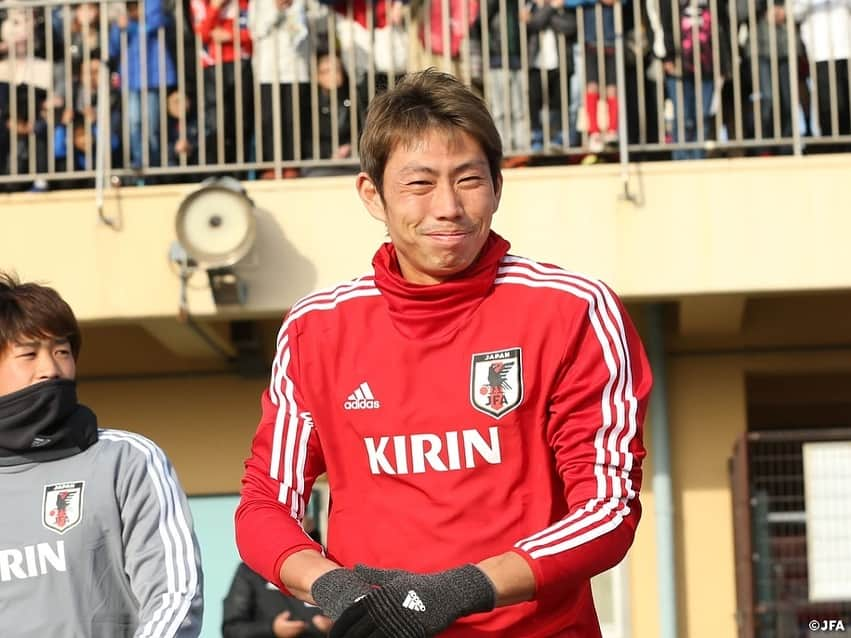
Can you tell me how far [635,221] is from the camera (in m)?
10.1

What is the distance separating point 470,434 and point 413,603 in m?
0.47

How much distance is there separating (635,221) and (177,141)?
3029 mm

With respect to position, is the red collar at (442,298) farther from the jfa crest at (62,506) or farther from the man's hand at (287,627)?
the man's hand at (287,627)

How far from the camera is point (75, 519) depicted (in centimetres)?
411

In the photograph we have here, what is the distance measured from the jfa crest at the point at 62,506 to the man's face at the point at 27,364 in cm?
30

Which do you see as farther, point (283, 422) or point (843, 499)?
point (843, 499)

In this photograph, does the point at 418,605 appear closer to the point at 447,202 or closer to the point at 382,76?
the point at 447,202

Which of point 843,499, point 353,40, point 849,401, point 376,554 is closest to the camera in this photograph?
point 376,554

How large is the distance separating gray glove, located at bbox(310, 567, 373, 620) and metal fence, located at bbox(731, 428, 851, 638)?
7035mm

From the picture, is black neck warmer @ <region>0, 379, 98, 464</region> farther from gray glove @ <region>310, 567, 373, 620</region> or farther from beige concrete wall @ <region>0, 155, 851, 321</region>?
beige concrete wall @ <region>0, 155, 851, 321</region>

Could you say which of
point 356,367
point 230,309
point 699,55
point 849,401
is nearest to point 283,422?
point 356,367

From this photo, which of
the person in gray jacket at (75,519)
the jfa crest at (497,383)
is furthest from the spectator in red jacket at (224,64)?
the jfa crest at (497,383)

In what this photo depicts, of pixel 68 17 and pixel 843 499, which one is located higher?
pixel 68 17

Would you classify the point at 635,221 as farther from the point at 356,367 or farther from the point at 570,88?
the point at 356,367
